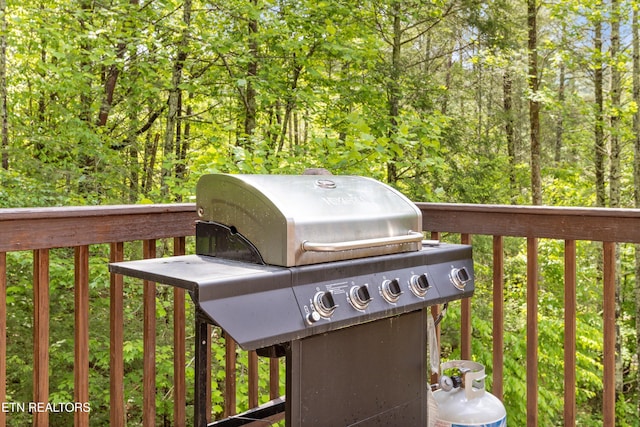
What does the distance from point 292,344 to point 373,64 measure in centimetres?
576

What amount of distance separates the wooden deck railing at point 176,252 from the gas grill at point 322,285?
1.16ft

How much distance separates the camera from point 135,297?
5418 mm

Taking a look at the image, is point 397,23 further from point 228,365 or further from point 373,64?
point 228,365

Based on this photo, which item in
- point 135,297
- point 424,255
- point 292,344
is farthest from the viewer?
point 135,297

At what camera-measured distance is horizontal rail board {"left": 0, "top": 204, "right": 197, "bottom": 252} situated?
64.4 inches

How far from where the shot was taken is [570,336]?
2.16 m

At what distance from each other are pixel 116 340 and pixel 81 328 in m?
0.14

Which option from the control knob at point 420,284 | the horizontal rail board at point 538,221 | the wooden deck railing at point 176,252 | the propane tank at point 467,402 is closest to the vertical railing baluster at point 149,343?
the wooden deck railing at point 176,252

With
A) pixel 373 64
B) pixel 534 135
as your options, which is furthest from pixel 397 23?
pixel 534 135

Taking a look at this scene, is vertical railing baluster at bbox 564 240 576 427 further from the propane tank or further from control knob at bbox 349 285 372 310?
control knob at bbox 349 285 372 310

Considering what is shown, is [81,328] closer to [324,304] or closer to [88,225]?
[88,225]

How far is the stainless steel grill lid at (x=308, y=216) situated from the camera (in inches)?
58.8

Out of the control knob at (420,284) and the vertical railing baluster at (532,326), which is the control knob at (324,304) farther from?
the vertical railing baluster at (532,326)

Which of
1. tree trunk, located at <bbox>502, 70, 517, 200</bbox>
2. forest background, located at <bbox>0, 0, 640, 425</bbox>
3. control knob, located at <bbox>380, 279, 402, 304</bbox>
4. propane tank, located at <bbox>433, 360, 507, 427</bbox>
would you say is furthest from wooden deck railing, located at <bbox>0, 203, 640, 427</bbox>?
tree trunk, located at <bbox>502, 70, 517, 200</bbox>
